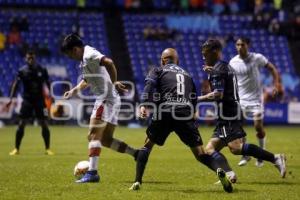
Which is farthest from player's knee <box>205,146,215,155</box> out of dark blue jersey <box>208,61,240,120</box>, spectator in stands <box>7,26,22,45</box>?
spectator in stands <box>7,26,22,45</box>

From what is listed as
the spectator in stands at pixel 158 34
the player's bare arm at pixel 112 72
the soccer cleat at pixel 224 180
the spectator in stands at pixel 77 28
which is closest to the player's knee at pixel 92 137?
the player's bare arm at pixel 112 72

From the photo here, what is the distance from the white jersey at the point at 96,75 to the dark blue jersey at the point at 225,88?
1.70 metres

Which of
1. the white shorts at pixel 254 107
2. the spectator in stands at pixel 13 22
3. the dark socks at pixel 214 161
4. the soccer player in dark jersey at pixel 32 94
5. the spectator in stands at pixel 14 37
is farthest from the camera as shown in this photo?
the spectator in stands at pixel 13 22

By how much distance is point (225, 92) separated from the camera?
10531 millimetres

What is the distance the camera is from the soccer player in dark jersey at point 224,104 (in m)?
10.1

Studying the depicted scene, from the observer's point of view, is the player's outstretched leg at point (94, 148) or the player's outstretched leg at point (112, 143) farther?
Answer: the player's outstretched leg at point (112, 143)

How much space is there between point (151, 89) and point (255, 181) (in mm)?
2534

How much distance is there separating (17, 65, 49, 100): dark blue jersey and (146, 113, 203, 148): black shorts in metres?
7.12

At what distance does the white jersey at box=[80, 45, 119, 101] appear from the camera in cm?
1076

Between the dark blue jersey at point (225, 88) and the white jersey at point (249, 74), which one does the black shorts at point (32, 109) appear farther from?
the dark blue jersey at point (225, 88)

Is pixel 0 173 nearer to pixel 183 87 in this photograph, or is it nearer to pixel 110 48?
pixel 183 87

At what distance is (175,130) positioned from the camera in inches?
392

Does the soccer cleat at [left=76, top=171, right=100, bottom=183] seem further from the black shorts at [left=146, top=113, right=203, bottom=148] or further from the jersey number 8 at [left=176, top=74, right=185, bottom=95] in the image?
the jersey number 8 at [left=176, top=74, right=185, bottom=95]

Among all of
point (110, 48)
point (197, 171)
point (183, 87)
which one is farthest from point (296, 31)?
point (183, 87)
